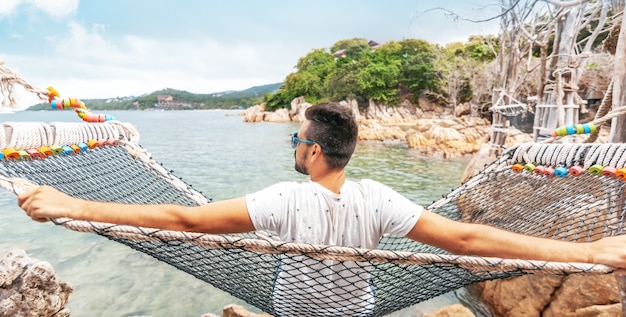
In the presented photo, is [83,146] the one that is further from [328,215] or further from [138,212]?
[328,215]

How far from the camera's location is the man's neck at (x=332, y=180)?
0.97 m

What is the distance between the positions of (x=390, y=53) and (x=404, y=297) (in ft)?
97.4

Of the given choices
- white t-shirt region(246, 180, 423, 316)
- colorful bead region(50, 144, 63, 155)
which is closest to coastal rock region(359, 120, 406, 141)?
colorful bead region(50, 144, 63, 155)

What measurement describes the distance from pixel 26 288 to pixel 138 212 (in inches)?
51.5

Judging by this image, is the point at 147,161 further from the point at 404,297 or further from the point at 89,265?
the point at 89,265

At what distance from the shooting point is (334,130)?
0.96m

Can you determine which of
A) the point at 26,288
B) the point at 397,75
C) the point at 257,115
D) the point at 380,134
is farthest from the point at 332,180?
the point at 257,115

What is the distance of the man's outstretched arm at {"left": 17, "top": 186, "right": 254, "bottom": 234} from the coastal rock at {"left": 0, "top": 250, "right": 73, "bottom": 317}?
3.64 feet

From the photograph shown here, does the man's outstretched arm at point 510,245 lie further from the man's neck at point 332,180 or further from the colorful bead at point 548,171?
the colorful bead at point 548,171

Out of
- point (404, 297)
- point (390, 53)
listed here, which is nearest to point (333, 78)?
point (390, 53)

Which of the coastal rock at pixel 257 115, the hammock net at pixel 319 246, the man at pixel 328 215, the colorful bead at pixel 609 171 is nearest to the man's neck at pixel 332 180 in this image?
the man at pixel 328 215

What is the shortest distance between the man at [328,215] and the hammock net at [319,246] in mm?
51

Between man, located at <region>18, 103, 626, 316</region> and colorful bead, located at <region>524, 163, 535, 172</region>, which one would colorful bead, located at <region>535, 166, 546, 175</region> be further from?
man, located at <region>18, 103, 626, 316</region>

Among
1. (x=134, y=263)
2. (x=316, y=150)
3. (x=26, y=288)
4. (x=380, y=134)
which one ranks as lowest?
(x=134, y=263)
